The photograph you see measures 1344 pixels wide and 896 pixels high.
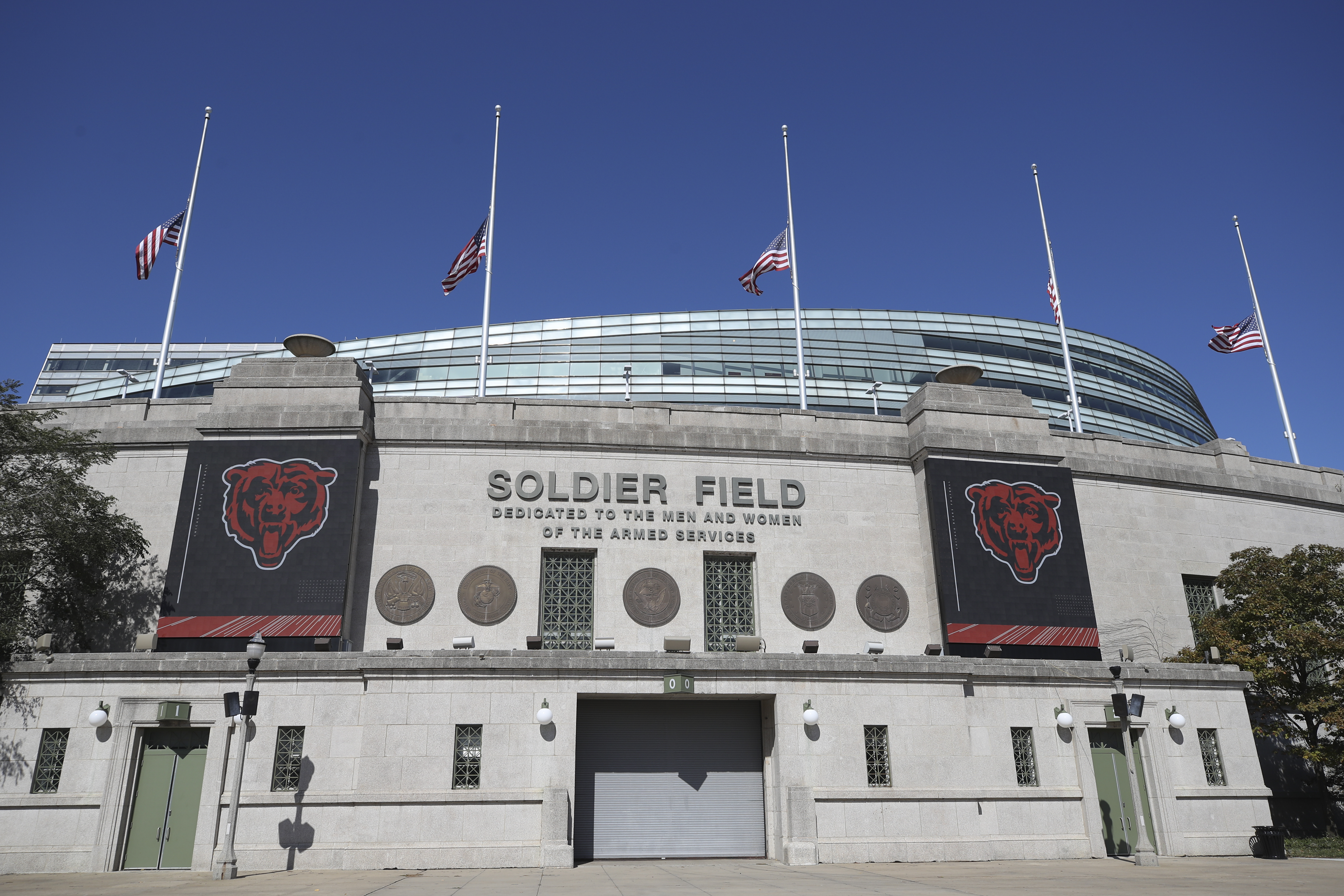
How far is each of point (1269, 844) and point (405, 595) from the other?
2174cm

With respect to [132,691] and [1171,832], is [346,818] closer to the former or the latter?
[132,691]

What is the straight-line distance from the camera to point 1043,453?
2759 centimetres

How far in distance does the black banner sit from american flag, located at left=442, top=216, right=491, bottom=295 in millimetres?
8919

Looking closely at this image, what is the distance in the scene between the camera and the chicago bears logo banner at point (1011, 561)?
25141 mm

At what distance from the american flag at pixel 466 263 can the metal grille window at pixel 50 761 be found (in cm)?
1732

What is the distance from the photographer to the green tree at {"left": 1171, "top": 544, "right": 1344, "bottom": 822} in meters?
Result: 24.9

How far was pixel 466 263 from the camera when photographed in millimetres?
31641

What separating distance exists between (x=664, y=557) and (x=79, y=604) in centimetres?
1508

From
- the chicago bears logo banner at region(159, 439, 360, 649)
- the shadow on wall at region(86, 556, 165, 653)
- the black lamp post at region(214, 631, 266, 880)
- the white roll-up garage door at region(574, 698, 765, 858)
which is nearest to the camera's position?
the black lamp post at region(214, 631, 266, 880)

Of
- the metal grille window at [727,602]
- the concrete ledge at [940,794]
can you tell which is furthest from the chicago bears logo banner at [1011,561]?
the metal grille window at [727,602]

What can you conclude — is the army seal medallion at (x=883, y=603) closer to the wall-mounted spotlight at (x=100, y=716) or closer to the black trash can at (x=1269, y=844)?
the black trash can at (x=1269, y=844)

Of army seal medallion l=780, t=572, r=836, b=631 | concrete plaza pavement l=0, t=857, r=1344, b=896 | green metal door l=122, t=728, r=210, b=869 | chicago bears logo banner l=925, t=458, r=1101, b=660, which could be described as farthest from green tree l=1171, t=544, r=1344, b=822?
green metal door l=122, t=728, r=210, b=869

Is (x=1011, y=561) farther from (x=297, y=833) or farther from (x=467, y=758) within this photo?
(x=297, y=833)

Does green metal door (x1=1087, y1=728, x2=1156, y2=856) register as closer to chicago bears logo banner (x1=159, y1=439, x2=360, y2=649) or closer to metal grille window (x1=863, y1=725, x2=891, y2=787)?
metal grille window (x1=863, y1=725, x2=891, y2=787)
